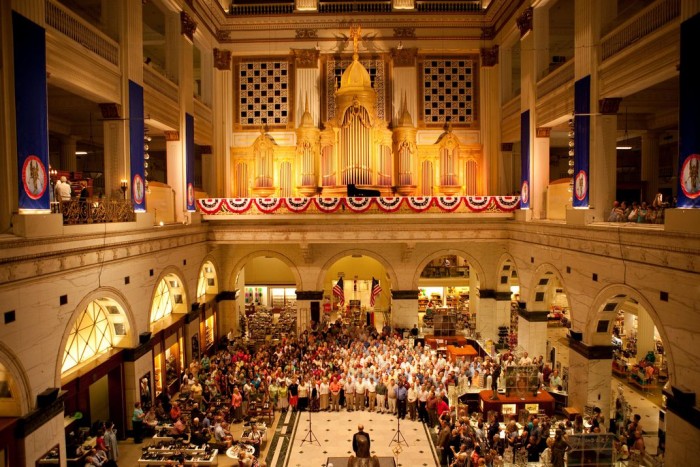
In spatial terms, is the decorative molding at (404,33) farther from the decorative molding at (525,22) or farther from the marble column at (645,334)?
the marble column at (645,334)

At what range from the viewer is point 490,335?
24750 mm

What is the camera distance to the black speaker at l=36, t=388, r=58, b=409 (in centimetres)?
1072

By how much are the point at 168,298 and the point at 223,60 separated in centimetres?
1236

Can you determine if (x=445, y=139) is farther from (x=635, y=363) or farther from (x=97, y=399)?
(x=97, y=399)

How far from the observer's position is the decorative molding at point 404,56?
992 inches

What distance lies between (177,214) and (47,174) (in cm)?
893

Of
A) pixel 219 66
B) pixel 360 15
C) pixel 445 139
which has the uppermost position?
pixel 360 15

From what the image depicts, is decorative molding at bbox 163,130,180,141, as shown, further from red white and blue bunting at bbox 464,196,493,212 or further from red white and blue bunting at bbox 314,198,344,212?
red white and blue bunting at bbox 464,196,493,212

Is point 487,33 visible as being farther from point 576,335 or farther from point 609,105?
point 576,335

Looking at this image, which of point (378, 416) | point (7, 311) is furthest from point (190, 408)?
point (7, 311)

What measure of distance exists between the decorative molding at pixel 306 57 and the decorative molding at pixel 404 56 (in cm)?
377

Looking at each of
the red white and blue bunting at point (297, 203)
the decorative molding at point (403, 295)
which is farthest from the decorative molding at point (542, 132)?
the red white and blue bunting at point (297, 203)

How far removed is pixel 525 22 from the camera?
19953mm

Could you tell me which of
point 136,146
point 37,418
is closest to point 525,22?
point 136,146
